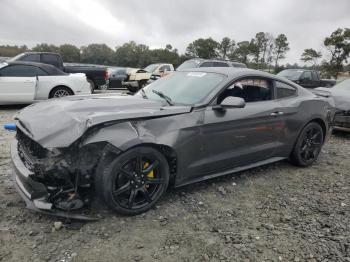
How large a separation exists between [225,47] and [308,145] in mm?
46683

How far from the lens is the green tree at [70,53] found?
48.7 m

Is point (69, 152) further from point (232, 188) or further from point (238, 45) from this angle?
point (238, 45)

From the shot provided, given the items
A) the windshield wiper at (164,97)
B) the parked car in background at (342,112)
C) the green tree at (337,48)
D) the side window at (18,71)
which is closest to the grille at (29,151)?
the windshield wiper at (164,97)

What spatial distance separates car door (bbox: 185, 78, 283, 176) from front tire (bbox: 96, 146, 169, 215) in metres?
0.47

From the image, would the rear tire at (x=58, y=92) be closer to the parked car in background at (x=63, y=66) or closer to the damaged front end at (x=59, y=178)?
the parked car in background at (x=63, y=66)

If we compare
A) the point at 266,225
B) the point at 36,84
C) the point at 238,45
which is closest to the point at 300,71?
the point at 36,84

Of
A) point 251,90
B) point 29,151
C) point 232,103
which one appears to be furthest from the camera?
point 251,90

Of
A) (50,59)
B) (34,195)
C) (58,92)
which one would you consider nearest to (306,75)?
(58,92)

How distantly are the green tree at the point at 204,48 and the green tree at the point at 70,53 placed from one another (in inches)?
707

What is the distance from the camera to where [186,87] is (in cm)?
392

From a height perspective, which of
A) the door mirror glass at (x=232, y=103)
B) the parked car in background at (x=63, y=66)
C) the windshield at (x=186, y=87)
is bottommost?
the door mirror glass at (x=232, y=103)

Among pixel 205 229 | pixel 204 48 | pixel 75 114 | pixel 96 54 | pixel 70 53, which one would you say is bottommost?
pixel 205 229

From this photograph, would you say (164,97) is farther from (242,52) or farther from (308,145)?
(242,52)

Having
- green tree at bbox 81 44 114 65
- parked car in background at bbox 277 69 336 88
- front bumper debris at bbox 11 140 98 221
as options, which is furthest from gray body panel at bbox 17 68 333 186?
green tree at bbox 81 44 114 65
